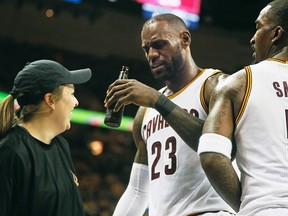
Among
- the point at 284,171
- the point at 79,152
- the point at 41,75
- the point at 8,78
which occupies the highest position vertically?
the point at 41,75

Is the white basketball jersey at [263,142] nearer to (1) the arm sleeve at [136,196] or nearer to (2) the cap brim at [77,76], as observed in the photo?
(2) the cap brim at [77,76]

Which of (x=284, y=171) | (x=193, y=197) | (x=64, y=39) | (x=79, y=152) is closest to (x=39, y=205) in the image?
(x=193, y=197)

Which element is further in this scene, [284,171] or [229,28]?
[229,28]

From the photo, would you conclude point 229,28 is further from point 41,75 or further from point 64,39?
point 41,75

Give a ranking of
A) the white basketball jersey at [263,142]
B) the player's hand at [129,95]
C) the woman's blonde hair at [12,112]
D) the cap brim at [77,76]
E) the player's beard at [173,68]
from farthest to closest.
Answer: the player's beard at [173,68]
the cap brim at [77,76]
the player's hand at [129,95]
the woman's blonde hair at [12,112]
the white basketball jersey at [263,142]

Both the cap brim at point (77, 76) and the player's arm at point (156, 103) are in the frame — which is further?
the cap brim at point (77, 76)

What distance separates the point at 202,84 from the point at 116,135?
9.97 m

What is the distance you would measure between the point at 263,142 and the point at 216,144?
200 millimetres

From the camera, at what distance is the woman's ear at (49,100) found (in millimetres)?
2789

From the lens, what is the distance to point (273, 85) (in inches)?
98.3

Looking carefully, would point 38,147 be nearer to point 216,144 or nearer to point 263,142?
point 216,144

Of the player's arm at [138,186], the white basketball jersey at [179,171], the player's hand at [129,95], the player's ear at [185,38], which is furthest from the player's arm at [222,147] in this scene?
the player's arm at [138,186]

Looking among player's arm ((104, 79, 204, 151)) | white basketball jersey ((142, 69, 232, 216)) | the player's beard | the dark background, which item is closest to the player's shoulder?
player's arm ((104, 79, 204, 151))

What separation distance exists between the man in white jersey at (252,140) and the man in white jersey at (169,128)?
13.7 inches
